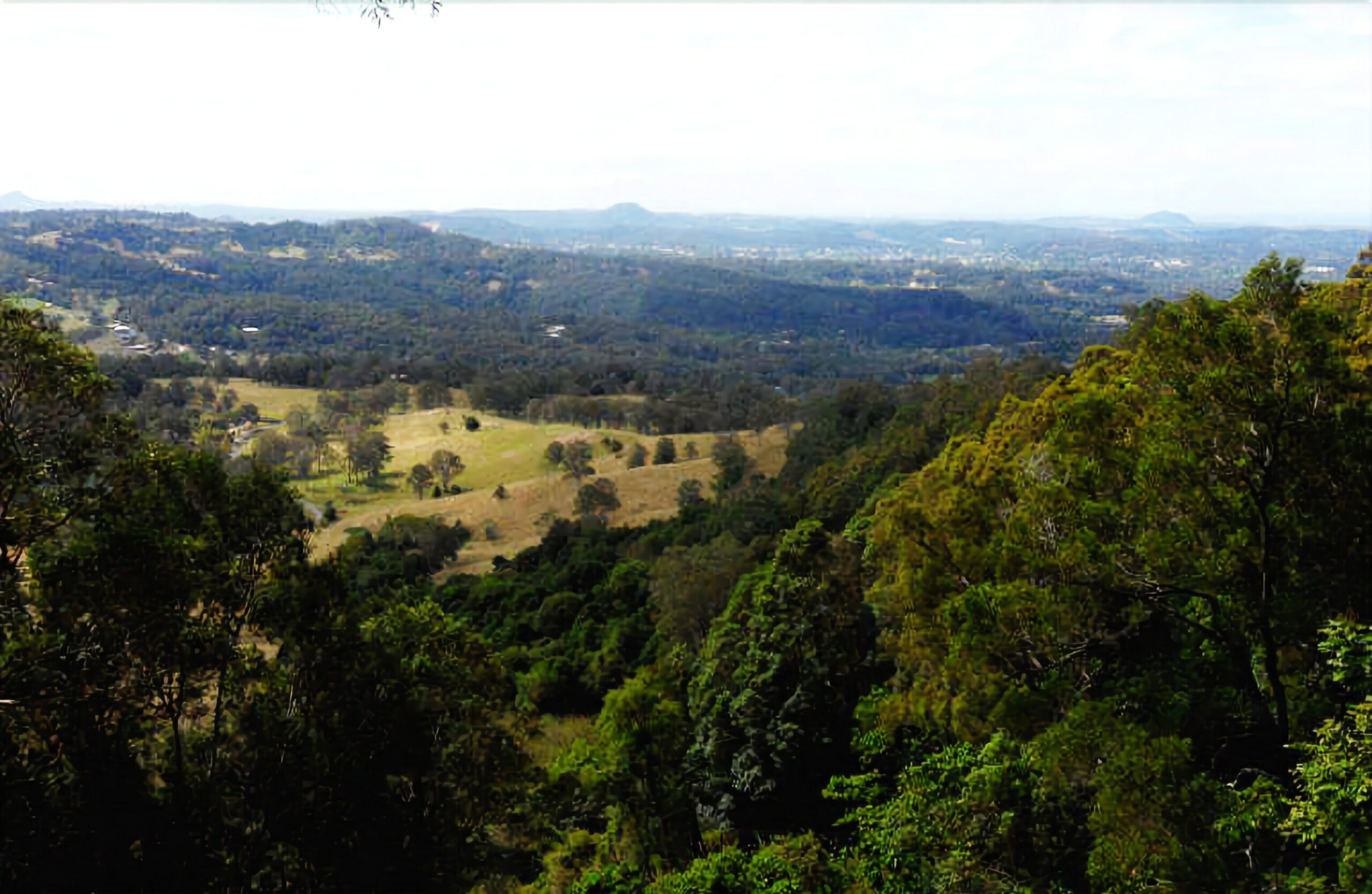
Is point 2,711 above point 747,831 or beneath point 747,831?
above

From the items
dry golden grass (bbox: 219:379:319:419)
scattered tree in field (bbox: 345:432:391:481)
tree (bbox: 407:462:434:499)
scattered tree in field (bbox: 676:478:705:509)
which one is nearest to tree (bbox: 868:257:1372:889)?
scattered tree in field (bbox: 676:478:705:509)

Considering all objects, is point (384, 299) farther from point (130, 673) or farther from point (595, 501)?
point (130, 673)

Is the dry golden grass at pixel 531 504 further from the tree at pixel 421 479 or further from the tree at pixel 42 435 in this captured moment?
the tree at pixel 42 435

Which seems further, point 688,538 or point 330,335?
point 330,335

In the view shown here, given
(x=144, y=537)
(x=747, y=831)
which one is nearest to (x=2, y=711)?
(x=144, y=537)

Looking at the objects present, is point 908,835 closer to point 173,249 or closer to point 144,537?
point 144,537

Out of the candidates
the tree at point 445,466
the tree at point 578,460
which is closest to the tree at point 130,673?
the tree at point 578,460

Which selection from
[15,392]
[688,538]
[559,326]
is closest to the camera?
[15,392]
